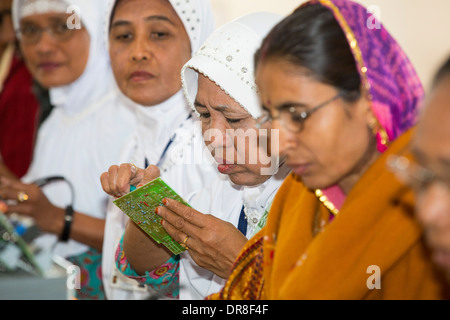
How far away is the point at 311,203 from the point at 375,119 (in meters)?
0.28

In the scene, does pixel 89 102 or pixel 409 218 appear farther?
pixel 89 102

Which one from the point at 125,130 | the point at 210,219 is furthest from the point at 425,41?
the point at 210,219

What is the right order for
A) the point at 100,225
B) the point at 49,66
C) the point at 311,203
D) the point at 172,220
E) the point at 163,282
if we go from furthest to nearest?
1. the point at 49,66
2. the point at 100,225
3. the point at 163,282
4. the point at 172,220
5. the point at 311,203

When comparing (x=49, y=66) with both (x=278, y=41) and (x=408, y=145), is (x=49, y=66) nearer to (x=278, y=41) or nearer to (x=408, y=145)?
(x=278, y=41)

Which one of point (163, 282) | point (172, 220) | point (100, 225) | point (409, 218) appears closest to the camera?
point (409, 218)

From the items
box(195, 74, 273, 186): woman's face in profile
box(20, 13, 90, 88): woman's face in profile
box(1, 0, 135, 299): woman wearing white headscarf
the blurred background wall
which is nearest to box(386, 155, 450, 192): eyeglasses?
box(195, 74, 273, 186): woman's face in profile

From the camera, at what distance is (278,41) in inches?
48.0

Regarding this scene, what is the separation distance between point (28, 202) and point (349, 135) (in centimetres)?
164

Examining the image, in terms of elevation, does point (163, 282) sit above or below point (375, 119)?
below

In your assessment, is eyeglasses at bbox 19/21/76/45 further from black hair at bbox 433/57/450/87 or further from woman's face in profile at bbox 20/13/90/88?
black hair at bbox 433/57/450/87

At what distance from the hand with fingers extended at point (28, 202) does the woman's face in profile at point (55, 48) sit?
59cm

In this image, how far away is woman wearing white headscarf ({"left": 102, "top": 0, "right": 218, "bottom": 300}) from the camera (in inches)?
79.4

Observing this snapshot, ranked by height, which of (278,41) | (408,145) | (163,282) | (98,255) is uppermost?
(278,41)

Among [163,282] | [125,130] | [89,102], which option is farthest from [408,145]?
[89,102]
